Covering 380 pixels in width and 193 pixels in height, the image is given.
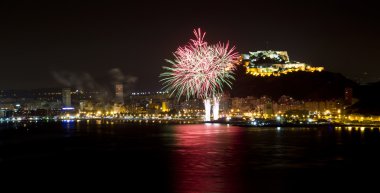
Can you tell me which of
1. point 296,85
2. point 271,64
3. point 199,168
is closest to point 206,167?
point 199,168

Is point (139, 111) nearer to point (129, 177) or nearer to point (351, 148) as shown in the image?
point (351, 148)

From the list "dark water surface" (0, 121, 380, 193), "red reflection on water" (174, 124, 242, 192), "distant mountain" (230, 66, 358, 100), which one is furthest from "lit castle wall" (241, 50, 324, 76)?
"red reflection on water" (174, 124, 242, 192)

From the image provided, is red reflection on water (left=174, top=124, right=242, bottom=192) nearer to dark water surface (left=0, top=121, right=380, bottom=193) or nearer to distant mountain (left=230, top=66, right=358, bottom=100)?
dark water surface (left=0, top=121, right=380, bottom=193)

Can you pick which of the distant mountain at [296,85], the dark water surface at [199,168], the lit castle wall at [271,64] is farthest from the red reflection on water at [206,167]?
the lit castle wall at [271,64]

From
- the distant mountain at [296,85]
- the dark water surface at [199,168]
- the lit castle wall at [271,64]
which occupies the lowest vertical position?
the dark water surface at [199,168]

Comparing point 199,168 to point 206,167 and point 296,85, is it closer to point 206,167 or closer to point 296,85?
point 206,167

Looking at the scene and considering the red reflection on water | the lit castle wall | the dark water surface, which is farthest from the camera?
the lit castle wall

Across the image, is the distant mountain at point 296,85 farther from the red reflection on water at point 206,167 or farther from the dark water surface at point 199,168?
the red reflection on water at point 206,167

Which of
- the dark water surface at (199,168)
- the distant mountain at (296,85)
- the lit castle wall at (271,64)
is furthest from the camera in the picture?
the lit castle wall at (271,64)
